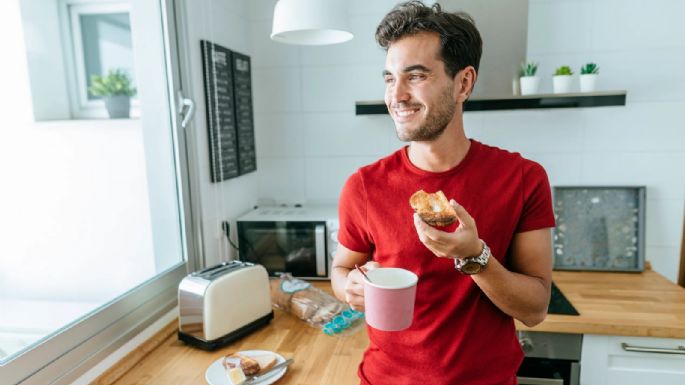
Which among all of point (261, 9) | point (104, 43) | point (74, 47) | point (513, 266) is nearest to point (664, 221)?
point (513, 266)

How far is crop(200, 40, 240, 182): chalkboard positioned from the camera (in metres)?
1.82

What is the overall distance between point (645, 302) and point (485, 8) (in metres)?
1.29

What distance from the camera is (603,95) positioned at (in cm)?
176

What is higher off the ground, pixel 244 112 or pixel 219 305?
pixel 244 112

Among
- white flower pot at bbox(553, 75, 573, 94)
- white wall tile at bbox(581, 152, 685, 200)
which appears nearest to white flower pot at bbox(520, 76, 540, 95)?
white flower pot at bbox(553, 75, 573, 94)

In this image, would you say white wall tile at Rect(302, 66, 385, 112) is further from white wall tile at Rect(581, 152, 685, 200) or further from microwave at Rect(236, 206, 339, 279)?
white wall tile at Rect(581, 152, 685, 200)

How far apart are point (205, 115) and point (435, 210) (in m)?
1.31

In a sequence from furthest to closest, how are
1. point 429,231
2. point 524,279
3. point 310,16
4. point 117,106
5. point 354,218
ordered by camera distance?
point 117,106
point 310,16
point 354,218
point 524,279
point 429,231

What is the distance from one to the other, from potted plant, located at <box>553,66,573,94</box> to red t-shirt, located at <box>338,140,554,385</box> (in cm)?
99

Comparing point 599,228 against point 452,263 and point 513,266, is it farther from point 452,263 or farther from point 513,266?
point 452,263

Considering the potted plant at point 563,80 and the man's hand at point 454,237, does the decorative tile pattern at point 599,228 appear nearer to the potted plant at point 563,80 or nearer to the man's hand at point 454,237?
the potted plant at point 563,80

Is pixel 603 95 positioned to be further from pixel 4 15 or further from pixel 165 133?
pixel 4 15

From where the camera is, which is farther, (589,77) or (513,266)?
(589,77)

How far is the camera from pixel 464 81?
1.05 meters
